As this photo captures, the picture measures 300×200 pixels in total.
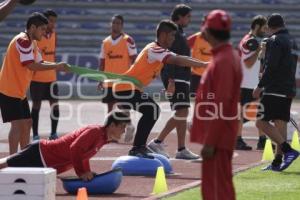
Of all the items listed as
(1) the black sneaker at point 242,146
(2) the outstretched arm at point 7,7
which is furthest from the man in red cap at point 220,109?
(1) the black sneaker at point 242,146

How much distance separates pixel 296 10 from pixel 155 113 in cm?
2383

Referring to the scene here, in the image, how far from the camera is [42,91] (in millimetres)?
17703

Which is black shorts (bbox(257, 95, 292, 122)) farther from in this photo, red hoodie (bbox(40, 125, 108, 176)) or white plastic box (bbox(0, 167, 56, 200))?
white plastic box (bbox(0, 167, 56, 200))

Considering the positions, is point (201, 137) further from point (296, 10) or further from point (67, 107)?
point (296, 10)

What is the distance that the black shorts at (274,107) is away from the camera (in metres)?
13.8

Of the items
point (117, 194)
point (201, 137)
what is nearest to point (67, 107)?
point (117, 194)

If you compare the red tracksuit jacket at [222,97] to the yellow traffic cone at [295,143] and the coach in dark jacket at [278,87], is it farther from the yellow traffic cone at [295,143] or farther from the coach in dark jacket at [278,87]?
the yellow traffic cone at [295,143]

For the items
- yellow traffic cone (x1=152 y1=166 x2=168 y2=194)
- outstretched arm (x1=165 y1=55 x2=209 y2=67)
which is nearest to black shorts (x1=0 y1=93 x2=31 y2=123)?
outstretched arm (x1=165 y1=55 x2=209 y2=67)

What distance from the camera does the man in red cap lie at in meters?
7.84

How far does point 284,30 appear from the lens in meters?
13.7

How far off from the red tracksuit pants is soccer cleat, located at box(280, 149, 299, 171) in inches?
217

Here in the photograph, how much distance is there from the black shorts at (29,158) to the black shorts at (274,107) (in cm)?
362

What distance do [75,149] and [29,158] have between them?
53cm

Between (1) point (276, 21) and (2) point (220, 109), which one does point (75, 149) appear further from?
(1) point (276, 21)
